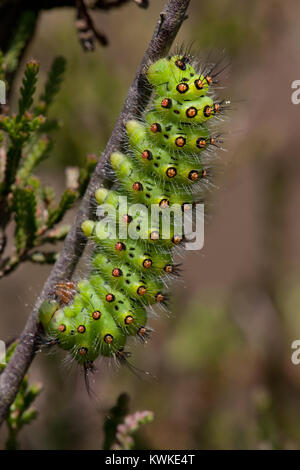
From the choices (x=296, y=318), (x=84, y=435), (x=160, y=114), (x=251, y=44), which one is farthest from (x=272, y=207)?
(x=160, y=114)

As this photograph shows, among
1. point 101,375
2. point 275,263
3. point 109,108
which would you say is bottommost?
point 101,375

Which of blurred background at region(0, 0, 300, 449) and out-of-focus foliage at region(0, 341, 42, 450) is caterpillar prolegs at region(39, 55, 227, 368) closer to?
out-of-focus foliage at region(0, 341, 42, 450)

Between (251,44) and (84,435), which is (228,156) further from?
(84,435)

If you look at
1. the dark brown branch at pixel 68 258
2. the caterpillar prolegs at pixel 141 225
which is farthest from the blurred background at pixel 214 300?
the dark brown branch at pixel 68 258

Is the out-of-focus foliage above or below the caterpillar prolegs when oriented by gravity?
below

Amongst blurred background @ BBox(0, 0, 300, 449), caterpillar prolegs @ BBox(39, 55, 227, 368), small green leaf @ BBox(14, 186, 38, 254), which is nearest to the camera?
caterpillar prolegs @ BBox(39, 55, 227, 368)

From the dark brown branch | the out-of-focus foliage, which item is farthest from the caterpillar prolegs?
the out-of-focus foliage
